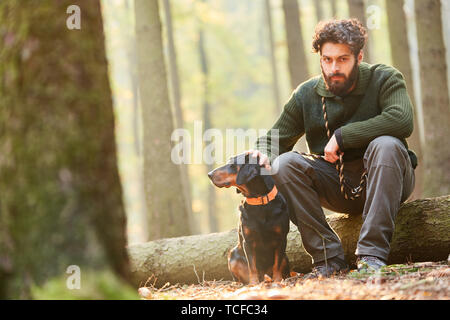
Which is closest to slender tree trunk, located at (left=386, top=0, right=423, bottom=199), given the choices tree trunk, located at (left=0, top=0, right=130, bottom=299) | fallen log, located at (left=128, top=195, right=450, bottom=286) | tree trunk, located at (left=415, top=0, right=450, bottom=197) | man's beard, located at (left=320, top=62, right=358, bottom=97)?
tree trunk, located at (left=415, top=0, right=450, bottom=197)

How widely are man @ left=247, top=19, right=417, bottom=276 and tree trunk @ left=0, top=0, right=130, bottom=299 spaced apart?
1983 mm

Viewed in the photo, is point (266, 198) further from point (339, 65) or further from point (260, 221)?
point (339, 65)

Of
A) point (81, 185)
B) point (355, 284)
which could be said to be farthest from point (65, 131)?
point (355, 284)

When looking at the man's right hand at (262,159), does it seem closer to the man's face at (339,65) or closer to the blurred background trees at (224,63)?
the man's face at (339,65)

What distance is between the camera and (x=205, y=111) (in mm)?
18156

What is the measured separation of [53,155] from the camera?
2.08 m

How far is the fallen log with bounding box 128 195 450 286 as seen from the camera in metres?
4.00

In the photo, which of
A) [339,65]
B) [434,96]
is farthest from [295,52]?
[339,65]

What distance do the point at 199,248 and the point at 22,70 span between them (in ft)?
10.3

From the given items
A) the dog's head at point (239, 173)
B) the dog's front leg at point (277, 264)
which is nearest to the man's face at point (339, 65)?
the dog's head at point (239, 173)

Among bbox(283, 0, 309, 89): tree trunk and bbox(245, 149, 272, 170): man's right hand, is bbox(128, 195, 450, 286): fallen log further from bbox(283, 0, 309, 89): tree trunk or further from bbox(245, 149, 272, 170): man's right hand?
bbox(283, 0, 309, 89): tree trunk

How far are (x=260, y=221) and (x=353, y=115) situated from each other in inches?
45.8
